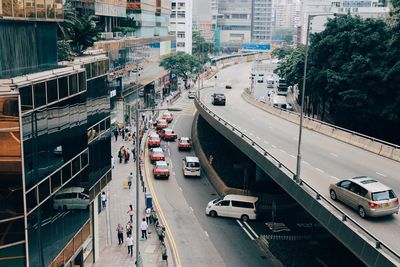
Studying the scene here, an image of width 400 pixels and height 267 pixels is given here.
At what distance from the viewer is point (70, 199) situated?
2347 cm

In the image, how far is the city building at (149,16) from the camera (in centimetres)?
7638

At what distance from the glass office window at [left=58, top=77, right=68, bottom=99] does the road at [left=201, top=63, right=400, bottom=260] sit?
1277cm

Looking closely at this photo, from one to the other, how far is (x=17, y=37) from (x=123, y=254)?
49.6 feet

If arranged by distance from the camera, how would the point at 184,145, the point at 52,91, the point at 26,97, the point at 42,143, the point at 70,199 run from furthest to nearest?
the point at 184,145 → the point at 70,199 → the point at 52,91 → the point at 42,143 → the point at 26,97

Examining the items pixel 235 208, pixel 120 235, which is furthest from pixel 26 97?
pixel 235 208

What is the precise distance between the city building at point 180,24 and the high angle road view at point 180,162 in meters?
67.9

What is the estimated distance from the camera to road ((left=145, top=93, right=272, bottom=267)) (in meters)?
30.8

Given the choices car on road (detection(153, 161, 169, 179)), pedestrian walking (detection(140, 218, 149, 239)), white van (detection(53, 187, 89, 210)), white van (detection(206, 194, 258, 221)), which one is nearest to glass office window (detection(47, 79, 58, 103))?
white van (detection(53, 187, 89, 210))

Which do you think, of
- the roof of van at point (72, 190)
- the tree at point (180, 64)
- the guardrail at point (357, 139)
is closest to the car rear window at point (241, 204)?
the guardrail at point (357, 139)

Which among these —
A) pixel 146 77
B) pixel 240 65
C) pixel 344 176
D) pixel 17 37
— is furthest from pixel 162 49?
pixel 240 65

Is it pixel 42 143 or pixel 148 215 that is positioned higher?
pixel 42 143

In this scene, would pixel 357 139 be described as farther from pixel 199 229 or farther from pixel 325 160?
pixel 199 229

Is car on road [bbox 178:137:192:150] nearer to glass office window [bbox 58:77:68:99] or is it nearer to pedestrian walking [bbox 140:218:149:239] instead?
pedestrian walking [bbox 140:218:149:239]

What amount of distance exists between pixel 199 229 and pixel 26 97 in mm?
20144
